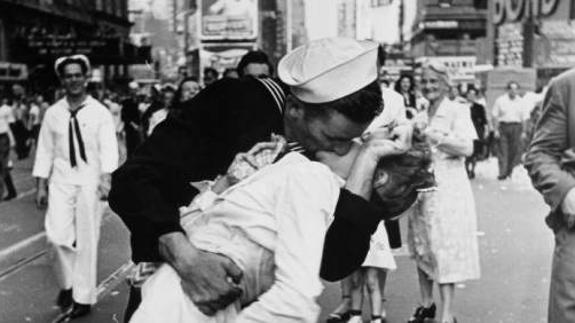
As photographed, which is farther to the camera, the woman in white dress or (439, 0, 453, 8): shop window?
(439, 0, 453, 8): shop window

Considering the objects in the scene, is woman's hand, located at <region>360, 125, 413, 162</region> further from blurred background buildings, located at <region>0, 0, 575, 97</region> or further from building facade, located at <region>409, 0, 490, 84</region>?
building facade, located at <region>409, 0, 490, 84</region>

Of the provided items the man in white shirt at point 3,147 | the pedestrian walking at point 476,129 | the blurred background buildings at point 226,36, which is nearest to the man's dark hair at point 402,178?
the blurred background buildings at point 226,36

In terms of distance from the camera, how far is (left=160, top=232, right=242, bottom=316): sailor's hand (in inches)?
88.3

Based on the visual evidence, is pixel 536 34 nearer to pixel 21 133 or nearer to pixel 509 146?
pixel 21 133

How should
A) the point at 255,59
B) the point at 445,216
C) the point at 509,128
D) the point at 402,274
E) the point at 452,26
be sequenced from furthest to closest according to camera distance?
1. the point at 452,26
2. the point at 509,128
3. the point at 402,274
4. the point at 445,216
5. the point at 255,59

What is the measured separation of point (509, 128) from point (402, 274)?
10.4 metres

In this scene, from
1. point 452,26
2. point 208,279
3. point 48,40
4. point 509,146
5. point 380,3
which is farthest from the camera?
point 380,3

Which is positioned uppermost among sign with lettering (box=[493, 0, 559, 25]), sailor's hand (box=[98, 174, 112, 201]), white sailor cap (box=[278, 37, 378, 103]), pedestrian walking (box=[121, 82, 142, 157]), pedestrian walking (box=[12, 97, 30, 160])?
sign with lettering (box=[493, 0, 559, 25])

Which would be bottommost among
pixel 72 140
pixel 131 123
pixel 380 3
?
pixel 131 123

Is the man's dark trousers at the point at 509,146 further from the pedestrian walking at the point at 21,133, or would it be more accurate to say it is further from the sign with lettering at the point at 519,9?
the sign with lettering at the point at 519,9

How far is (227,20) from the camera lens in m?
76.1

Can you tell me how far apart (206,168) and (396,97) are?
3.43m

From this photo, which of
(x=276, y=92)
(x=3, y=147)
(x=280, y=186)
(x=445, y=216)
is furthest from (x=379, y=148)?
(x=3, y=147)

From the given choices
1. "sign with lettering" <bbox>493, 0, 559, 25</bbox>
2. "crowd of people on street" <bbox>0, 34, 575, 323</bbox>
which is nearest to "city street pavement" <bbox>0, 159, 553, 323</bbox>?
"crowd of people on street" <bbox>0, 34, 575, 323</bbox>
